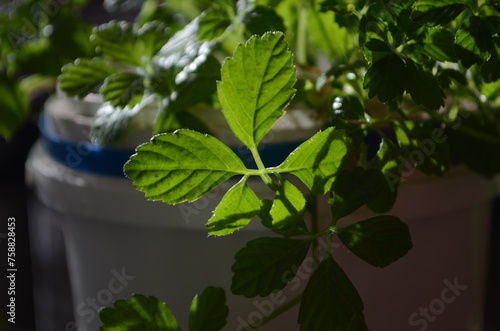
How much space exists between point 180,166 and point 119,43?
0.17 m

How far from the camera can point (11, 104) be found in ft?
1.94

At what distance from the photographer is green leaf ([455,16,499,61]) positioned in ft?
1.07

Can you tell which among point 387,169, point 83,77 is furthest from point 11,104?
point 387,169

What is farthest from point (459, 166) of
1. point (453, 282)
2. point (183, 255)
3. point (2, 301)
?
point (2, 301)

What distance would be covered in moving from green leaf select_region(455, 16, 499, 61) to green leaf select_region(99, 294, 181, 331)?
0.75 feet

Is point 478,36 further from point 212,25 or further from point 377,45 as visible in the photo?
point 212,25

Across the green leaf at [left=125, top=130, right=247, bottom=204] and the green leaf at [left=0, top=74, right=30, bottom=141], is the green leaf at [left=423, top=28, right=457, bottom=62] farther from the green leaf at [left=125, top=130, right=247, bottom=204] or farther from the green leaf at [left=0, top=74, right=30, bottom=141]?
the green leaf at [left=0, top=74, right=30, bottom=141]

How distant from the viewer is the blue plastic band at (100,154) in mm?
435

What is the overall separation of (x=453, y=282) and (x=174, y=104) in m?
0.25

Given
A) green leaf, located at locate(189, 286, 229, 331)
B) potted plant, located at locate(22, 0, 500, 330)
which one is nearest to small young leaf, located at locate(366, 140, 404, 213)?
potted plant, located at locate(22, 0, 500, 330)

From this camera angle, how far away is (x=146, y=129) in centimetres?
45

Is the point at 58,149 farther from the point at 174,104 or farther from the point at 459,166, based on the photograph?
the point at 459,166

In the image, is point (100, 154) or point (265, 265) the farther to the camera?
point (100, 154)

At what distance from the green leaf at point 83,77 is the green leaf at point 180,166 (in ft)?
0.43
